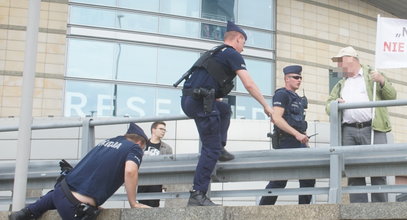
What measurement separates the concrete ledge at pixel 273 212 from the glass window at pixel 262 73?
42.0ft

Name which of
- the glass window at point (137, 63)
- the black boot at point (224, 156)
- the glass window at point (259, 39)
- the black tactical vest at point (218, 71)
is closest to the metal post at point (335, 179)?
the black boot at point (224, 156)

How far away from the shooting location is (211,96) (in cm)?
624

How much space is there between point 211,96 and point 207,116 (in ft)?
0.57

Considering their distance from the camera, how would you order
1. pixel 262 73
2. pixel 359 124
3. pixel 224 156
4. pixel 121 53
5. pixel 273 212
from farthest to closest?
pixel 262 73
pixel 121 53
pixel 359 124
pixel 224 156
pixel 273 212

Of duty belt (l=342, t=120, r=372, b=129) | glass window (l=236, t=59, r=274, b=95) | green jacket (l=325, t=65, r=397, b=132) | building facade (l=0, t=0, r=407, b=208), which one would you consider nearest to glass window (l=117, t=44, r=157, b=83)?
building facade (l=0, t=0, r=407, b=208)

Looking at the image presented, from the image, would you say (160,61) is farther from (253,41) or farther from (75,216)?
(75,216)

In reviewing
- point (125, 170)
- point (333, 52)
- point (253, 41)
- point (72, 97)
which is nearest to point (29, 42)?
point (125, 170)

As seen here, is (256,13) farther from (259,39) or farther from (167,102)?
(167,102)

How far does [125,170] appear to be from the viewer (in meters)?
5.89

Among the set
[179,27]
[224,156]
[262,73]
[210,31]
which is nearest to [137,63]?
[179,27]

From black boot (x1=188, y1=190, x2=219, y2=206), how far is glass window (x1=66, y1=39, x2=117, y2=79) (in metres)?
11.4

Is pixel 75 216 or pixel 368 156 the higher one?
pixel 368 156

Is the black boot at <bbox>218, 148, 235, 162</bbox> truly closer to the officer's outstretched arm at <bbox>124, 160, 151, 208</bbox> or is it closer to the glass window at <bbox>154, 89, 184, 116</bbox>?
the officer's outstretched arm at <bbox>124, 160, 151, 208</bbox>

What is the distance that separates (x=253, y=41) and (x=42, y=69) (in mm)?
5401
